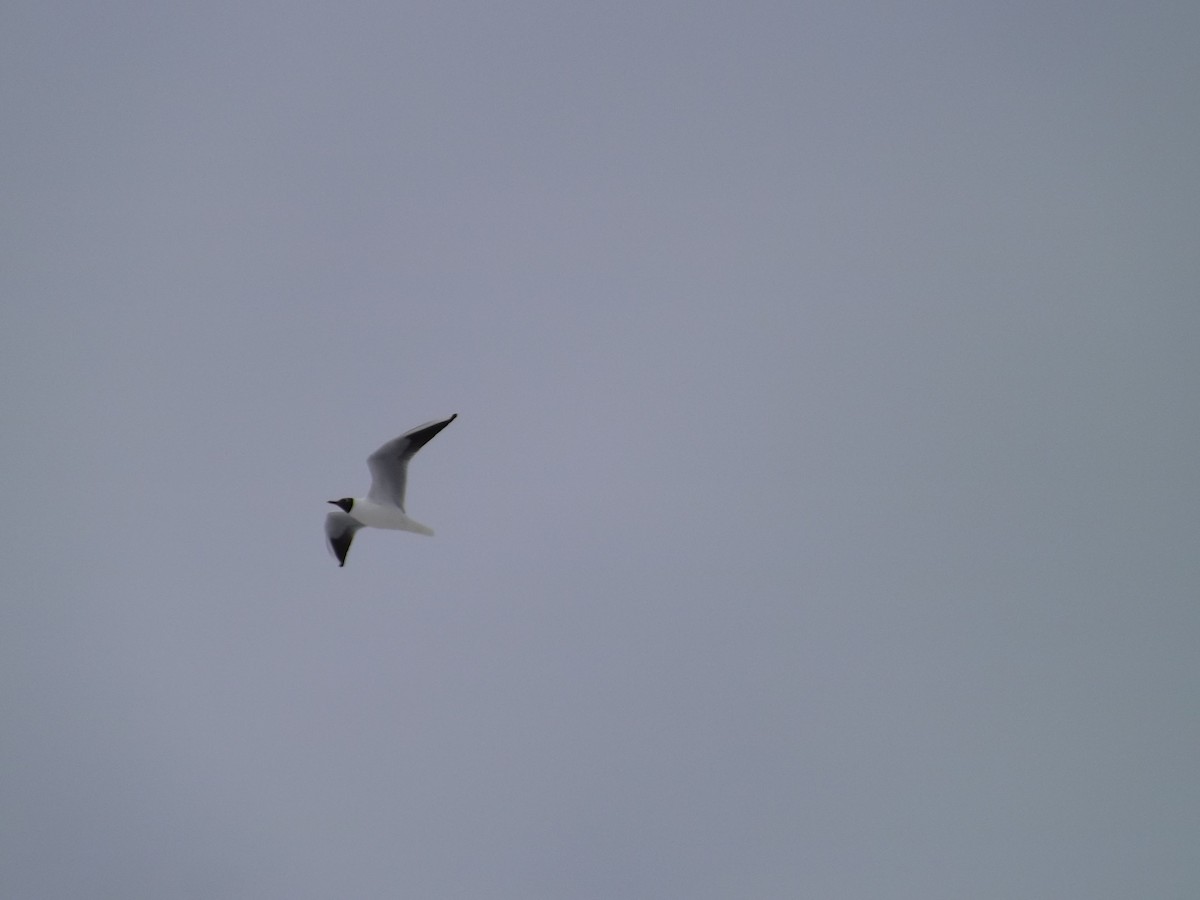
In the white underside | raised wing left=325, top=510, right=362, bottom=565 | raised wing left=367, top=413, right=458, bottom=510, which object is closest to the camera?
raised wing left=367, top=413, right=458, bottom=510

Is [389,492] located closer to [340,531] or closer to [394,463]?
[394,463]

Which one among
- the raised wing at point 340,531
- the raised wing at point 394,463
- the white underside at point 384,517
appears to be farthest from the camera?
the raised wing at point 340,531

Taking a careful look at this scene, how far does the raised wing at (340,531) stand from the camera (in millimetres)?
14148

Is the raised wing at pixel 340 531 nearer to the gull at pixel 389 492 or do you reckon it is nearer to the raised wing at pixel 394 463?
the gull at pixel 389 492

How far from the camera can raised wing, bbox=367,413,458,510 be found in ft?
42.5

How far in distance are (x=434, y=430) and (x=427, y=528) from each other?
1464 millimetres

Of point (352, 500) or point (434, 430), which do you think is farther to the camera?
point (352, 500)

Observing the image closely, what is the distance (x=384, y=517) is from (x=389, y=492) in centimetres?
37

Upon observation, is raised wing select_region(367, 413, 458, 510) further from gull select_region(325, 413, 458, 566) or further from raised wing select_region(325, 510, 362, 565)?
raised wing select_region(325, 510, 362, 565)

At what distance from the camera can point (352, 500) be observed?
13.6m

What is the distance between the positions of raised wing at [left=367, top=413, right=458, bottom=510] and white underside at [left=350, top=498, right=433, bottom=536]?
0.11 m

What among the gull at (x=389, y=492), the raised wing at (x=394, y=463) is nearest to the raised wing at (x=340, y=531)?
the gull at (x=389, y=492)

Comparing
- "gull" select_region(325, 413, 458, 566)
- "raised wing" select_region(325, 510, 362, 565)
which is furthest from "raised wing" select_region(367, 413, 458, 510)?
"raised wing" select_region(325, 510, 362, 565)

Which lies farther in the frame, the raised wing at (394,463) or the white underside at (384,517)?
the white underside at (384,517)
